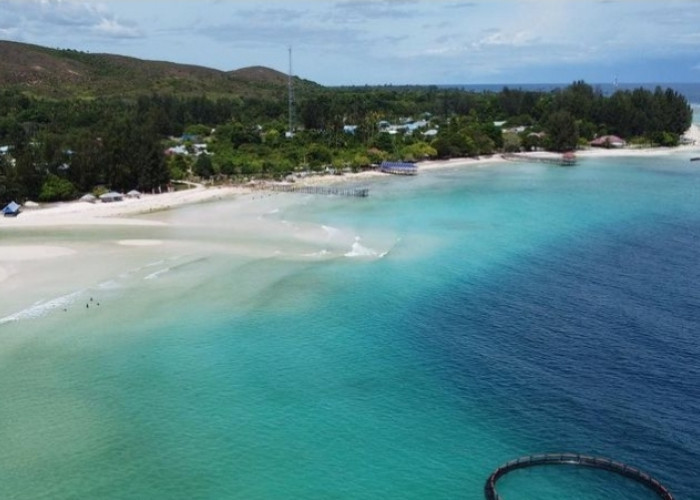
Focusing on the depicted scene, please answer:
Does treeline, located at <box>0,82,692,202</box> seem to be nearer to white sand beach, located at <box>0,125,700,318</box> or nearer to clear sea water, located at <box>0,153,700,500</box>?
white sand beach, located at <box>0,125,700,318</box>

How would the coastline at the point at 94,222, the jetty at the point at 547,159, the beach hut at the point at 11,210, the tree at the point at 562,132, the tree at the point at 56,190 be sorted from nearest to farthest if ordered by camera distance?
the coastline at the point at 94,222 → the beach hut at the point at 11,210 → the tree at the point at 56,190 → the jetty at the point at 547,159 → the tree at the point at 562,132

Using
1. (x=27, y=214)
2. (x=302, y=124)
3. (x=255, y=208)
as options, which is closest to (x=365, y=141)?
(x=302, y=124)

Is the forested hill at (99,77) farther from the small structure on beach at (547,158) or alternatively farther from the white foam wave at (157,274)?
the white foam wave at (157,274)

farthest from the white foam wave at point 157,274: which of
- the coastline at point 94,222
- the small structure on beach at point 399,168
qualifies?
the small structure on beach at point 399,168

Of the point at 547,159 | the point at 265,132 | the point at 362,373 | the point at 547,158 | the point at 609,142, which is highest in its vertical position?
the point at 265,132

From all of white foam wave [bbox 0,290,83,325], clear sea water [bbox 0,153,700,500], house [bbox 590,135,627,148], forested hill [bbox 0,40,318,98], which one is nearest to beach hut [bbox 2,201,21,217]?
clear sea water [bbox 0,153,700,500]

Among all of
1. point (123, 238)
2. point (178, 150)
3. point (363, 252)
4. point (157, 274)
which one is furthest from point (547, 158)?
point (157, 274)

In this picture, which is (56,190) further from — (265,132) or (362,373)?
(265,132)
